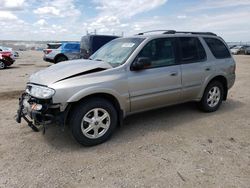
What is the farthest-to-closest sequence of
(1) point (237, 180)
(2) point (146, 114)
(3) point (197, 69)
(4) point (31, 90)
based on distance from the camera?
(2) point (146, 114)
(3) point (197, 69)
(4) point (31, 90)
(1) point (237, 180)

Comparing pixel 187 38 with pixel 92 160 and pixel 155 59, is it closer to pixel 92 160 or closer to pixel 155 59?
pixel 155 59

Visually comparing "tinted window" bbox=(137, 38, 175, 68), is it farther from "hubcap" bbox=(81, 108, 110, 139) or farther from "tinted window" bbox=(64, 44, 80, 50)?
"tinted window" bbox=(64, 44, 80, 50)

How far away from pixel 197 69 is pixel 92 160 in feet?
9.53

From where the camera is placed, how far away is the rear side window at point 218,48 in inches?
216

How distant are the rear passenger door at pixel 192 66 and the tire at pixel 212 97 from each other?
32 centimetres

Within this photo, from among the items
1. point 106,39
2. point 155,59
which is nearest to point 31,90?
point 155,59

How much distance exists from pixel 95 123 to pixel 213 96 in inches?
120

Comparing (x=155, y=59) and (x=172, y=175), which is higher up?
(x=155, y=59)

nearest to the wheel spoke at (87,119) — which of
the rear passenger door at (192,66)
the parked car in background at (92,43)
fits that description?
the rear passenger door at (192,66)

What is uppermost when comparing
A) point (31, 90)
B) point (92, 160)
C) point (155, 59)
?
point (155, 59)

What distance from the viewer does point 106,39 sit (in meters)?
12.0

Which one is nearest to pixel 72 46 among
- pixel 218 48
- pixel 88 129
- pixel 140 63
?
pixel 218 48

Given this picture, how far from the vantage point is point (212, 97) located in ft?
18.5

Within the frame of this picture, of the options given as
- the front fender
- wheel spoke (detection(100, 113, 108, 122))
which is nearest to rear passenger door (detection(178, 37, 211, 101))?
the front fender
